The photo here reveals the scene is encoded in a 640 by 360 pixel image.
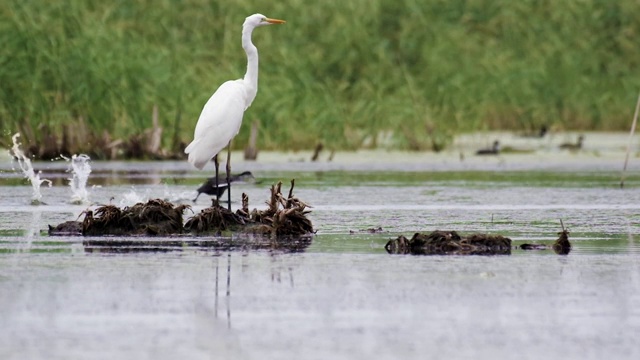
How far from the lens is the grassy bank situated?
21.9 m

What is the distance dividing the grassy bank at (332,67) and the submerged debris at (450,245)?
1157 centimetres

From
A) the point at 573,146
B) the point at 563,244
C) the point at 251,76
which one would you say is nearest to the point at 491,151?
the point at 573,146

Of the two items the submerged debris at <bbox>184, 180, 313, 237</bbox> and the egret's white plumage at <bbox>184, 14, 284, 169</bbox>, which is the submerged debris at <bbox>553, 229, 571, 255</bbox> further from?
the egret's white plumage at <bbox>184, 14, 284, 169</bbox>

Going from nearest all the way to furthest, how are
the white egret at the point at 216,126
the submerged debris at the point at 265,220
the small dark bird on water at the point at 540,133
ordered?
the submerged debris at the point at 265,220 < the white egret at the point at 216,126 < the small dark bird on water at the point at 540,133

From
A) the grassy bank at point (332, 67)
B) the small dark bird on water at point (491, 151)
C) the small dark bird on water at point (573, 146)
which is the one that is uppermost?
the grassy bank at point (332, 67)

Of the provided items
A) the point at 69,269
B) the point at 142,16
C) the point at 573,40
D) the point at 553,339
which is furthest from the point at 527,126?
the point at 553,339

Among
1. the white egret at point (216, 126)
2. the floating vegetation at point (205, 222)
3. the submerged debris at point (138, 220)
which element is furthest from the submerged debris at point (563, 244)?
the white egret at point (216, 126)

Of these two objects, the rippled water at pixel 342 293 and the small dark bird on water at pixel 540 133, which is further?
the small dark bird on water at pixel 540 133

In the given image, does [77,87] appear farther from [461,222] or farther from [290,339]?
[290,339]

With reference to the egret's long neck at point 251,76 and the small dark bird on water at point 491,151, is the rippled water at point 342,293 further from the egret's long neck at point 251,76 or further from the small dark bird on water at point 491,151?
the small dark bird on water at point 491,151

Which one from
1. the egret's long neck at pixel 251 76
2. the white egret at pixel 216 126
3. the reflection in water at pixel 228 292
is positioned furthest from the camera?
the egret's long neck at pixel 251 76

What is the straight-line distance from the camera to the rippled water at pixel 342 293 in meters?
6.78

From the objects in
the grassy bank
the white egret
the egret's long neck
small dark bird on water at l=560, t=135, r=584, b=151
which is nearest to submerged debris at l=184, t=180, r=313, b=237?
the white egret

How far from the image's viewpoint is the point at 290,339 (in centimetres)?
691
